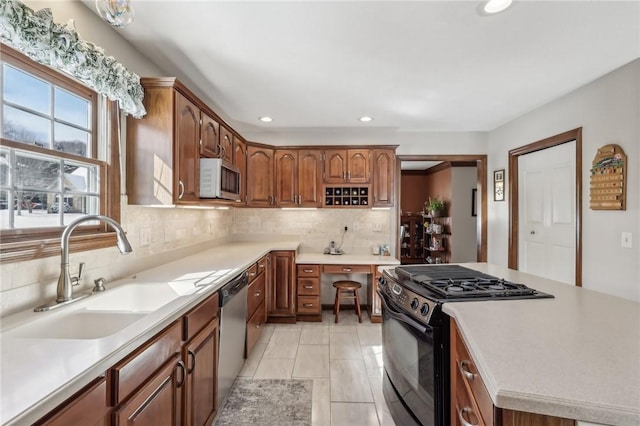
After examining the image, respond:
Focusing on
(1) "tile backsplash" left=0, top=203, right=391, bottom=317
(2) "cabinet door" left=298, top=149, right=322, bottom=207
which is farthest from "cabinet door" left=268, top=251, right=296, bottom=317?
(2) "cabinet door" left=298, top=149, right=322, bottom=207

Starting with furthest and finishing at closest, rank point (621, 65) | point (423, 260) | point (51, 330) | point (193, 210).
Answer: point (423, 260) → point (193, 210) → point (621, 65) → point (51, 330)

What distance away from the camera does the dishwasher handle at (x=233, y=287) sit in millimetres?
1812

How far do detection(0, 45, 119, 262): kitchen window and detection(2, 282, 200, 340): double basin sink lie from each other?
0.95ft

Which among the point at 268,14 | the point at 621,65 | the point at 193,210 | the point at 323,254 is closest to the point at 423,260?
the point at 323,254

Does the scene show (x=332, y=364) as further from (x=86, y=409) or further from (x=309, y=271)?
(x=86, y=409)

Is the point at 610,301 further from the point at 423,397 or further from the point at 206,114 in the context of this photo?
the point at 206,114

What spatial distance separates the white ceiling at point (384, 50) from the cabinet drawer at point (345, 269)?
6.06ft

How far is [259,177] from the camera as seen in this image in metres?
3.67

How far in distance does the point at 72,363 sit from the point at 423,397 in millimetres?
1448

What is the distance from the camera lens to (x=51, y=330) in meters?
1.14

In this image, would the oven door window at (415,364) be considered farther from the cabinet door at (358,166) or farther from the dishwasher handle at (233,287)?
the cabinet door at (358,166)

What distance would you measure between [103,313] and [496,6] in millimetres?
2563

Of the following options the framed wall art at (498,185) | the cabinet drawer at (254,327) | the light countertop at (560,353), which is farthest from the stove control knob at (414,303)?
the framed wall art at (498,185)

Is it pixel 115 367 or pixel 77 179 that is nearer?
pixel 115 367
